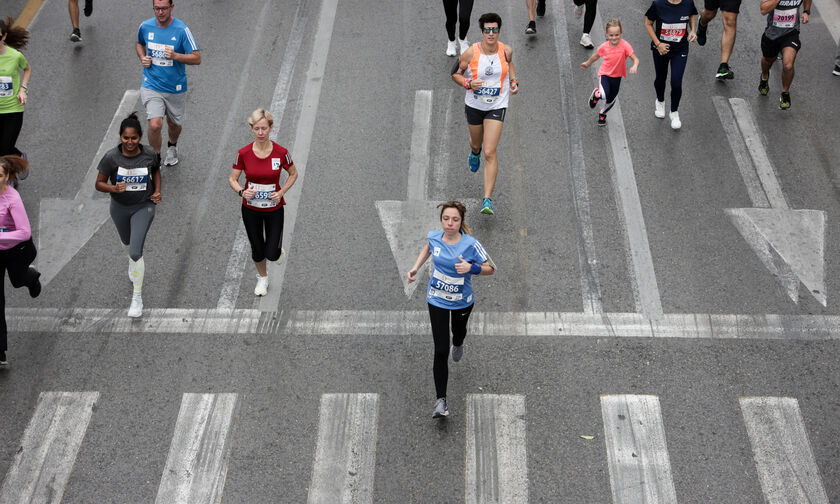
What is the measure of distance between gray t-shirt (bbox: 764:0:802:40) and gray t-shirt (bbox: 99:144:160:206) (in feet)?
25.1

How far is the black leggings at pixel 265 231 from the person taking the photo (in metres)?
8.48

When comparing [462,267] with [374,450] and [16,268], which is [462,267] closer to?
[374,450]

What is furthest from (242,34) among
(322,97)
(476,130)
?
(476,130)

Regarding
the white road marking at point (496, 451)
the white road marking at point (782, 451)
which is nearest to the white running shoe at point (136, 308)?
the white road marking at point (496, 451)

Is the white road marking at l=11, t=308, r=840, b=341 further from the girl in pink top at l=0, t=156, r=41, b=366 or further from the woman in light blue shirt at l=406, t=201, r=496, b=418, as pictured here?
the woman in light blue shirt at l=406, t=201, r=496, b=418

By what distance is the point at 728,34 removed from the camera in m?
12.2

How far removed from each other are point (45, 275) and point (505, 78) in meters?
5.12

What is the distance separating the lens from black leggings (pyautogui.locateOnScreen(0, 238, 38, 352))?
8000mm

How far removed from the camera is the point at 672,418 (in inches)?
296

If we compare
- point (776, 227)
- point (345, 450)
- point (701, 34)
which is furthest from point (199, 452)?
point (701, 34)

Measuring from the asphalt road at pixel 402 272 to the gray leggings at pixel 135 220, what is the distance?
612mm

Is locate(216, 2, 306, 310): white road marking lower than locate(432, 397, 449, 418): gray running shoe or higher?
lower

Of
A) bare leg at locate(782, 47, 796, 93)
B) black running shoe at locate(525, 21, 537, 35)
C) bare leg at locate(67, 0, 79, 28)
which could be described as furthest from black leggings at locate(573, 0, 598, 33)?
bare leg at locate(67, 0, 79, 28)

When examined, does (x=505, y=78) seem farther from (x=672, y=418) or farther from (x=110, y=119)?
(x=110, y=119)
